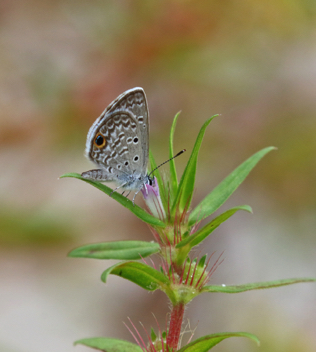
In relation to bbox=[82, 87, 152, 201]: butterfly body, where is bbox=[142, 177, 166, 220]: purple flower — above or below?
below

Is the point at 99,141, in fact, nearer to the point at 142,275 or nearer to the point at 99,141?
the point at 99,141

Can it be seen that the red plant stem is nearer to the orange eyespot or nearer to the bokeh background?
the orange eyespot

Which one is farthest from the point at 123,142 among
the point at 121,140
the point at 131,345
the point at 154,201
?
the point at 131,345

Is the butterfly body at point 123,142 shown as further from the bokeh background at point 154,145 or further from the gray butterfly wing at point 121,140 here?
the bokeh background at point 154,145

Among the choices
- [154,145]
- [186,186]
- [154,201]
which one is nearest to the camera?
[186,186]

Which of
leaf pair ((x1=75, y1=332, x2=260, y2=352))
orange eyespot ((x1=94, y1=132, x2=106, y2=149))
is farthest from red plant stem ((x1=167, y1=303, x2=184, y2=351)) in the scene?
orange eyespot ((x1=94, y1=132, x2=106, y2=149))

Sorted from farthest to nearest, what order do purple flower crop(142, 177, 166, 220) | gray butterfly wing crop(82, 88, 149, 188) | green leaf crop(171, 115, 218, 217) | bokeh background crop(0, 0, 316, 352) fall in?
bokeh background crop(0, 0, 316, 352)
gray butterfly wing crop(82, 88, 149, 188)
purple flower crop(142, 177, 166, 220)
green leaf crop(171, 115, 218, 217)

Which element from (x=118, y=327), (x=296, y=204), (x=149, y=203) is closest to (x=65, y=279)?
(x=118, y=327)

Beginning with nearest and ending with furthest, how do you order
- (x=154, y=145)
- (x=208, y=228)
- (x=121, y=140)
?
(x=208, y=228) < (x=121, y=140) < (x=154, y=145)
